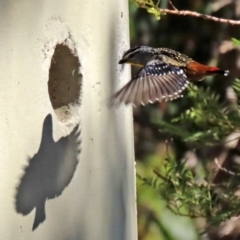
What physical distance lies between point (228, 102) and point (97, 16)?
4.07ft

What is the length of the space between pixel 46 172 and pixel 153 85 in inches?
14.5

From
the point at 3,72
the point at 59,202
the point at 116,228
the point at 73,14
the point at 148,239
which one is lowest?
the point at 148,239

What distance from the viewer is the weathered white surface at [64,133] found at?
1.54 metres

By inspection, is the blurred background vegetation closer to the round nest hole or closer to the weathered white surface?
the weathered white surface

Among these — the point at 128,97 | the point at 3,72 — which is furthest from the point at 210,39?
the point at 3,72

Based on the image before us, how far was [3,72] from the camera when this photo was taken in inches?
59.5

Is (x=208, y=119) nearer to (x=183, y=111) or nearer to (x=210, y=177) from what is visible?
(x=210, y=177)

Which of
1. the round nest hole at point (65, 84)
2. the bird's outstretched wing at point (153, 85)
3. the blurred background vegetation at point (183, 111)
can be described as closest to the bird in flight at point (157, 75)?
the bird's outstretched wing at point (153, 85)

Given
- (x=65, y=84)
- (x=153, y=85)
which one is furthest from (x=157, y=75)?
(x=65, y=84)

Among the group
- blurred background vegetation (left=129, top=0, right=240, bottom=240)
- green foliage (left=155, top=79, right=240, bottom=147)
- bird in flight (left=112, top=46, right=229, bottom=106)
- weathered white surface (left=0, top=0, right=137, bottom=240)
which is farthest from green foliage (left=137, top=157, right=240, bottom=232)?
bird in flight (left=112, top=46, right=229, bottom=106)

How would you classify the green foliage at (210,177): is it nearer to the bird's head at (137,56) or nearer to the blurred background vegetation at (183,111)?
the blurred background vegetation at (183,111)

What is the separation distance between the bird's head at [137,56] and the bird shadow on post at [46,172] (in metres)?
0.28

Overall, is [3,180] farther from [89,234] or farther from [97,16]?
[97,16]

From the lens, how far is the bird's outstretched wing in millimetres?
1740
